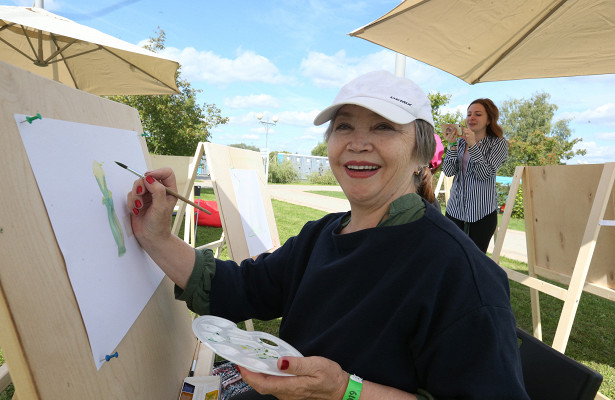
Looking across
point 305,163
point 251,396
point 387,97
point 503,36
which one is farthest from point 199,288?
point 305,163

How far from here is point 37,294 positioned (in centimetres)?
72

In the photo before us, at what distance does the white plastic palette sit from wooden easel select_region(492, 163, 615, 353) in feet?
6.88

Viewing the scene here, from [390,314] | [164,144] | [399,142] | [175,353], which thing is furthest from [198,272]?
[164,144]

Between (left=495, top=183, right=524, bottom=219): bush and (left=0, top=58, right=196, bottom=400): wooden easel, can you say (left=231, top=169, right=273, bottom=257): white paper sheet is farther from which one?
(left=495, top=183, right=524, bottom=219): bush

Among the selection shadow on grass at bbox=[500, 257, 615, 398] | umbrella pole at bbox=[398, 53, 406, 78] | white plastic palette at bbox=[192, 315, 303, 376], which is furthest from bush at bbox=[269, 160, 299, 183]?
white plastic palette at bbox=[192, 315, 303, 376]

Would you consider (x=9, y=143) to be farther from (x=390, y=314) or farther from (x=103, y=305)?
(x=390, y=314)

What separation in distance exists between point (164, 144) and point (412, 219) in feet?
36.7

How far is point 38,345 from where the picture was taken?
0.70 metres

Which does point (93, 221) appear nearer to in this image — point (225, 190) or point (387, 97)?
point (387, 97)

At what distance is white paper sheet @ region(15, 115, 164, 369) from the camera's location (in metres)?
0.85

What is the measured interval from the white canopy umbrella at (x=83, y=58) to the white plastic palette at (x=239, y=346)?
148 inches

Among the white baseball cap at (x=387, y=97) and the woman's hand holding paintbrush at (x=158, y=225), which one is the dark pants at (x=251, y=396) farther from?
the white baseball cap at (x=387, y=97)

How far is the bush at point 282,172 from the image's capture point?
78.4 ft

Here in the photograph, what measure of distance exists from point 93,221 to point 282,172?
915 inches
